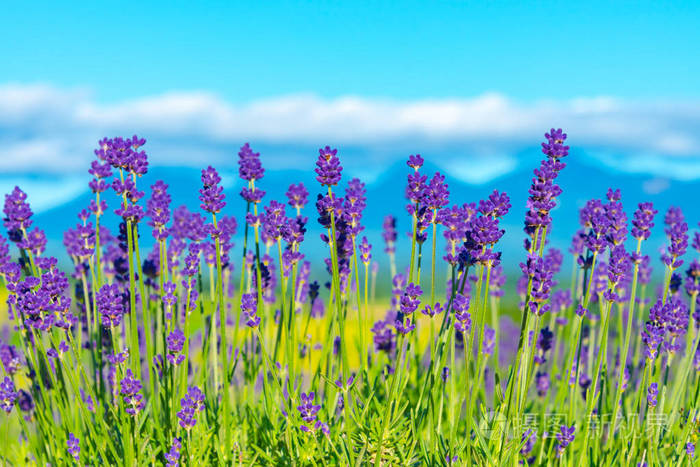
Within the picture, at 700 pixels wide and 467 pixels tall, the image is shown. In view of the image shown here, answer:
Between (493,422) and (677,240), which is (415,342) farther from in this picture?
(677,240)

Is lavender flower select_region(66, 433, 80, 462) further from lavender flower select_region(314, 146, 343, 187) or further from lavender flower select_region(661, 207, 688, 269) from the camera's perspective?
lavender flower select_region(661, 207, 688, 269)

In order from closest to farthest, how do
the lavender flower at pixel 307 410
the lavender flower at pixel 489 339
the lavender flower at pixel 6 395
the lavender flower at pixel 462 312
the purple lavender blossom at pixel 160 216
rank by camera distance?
the lavender flower at pixel 462 312 < the lavender flower at pixel 307 410 < the purple lavender blossom at pixel 160 216 < the lavender flower at pixel 6 395 < the lavender flower at pixel 489 339

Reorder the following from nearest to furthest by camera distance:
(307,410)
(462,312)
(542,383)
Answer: (462,312) → (307,410) → (542,383)

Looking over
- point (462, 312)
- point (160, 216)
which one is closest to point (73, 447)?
point (160, 216)

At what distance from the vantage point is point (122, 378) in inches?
130

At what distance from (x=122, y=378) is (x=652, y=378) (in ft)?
9.90

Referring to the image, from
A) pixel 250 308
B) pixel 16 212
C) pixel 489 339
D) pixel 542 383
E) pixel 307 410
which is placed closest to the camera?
pixel 250 308

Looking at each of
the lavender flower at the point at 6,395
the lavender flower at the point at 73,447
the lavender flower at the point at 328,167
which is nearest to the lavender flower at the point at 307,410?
the lavender flower at the point at 328,167

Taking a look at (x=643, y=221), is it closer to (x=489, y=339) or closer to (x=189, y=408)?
(x=489, y=339)

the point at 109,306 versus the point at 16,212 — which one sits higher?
the point at 16,212

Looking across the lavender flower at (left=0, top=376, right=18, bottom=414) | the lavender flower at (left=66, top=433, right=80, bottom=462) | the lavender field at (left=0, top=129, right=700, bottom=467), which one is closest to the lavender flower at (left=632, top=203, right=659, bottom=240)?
the lavender field at (left=0, top=129, right=700, bottom=467)

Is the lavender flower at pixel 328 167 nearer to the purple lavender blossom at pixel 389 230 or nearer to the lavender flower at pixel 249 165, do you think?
the lavender flower at pixel 249 165

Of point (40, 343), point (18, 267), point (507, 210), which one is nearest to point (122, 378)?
point (40, 343)

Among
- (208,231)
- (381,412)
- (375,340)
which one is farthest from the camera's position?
(375,340)
